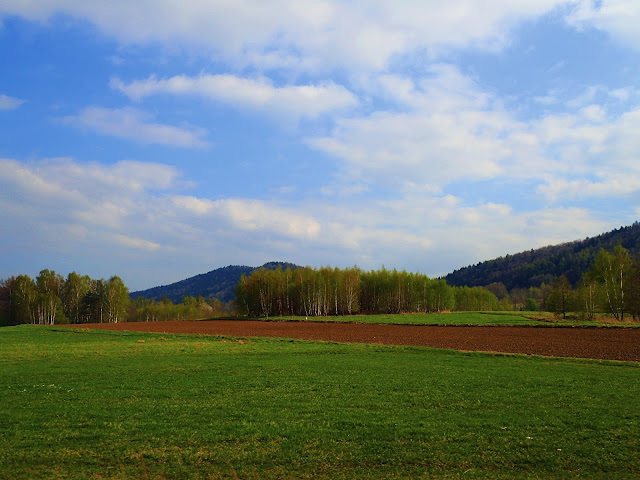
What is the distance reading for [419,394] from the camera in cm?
1631

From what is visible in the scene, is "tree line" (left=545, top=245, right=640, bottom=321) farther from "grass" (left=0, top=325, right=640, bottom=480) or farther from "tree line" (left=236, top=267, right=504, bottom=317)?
"grass" (left=0, top=325, right=640, bottom=480)

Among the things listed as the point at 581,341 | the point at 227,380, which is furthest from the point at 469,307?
the point at 227,380

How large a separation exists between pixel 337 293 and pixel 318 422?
104 metres

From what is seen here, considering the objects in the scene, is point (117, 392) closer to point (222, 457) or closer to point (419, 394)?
point (222, 457)

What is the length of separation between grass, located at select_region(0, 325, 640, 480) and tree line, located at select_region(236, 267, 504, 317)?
9249cm

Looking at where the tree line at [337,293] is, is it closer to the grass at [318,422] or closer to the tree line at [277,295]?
the tree line at [277,295]

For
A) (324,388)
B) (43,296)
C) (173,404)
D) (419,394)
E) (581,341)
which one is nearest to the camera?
(173,404)

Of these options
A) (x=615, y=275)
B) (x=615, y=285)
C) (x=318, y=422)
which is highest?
(x=615, y=275)

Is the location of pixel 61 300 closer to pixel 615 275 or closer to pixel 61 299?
pixel 61 299

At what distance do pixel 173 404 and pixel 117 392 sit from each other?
11.5 feet

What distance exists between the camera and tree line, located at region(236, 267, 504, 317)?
379ft

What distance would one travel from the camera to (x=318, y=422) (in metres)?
12.5

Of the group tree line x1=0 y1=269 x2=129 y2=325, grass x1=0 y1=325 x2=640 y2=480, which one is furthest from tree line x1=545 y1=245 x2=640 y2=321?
tree line x1=0 y1=269 x2=129 y2=325

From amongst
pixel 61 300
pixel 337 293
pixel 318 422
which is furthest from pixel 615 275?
pixel 61 300
